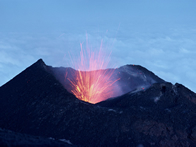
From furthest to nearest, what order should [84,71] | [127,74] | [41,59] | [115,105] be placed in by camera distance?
[84,71] → [127,74] → [41,59] → [115,105]

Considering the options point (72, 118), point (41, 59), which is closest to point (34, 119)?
point (72, 118)

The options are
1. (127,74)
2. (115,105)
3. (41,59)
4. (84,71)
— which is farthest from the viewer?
(84,71)

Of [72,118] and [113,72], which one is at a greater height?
[113,72]

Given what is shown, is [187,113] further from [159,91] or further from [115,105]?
[115,105]

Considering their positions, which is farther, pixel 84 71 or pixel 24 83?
pixel 84 71

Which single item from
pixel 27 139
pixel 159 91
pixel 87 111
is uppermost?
pixel 159 91

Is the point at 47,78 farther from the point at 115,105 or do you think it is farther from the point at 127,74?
the point at 127,74

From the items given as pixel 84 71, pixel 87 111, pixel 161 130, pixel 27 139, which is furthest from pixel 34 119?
pixel 84 71
